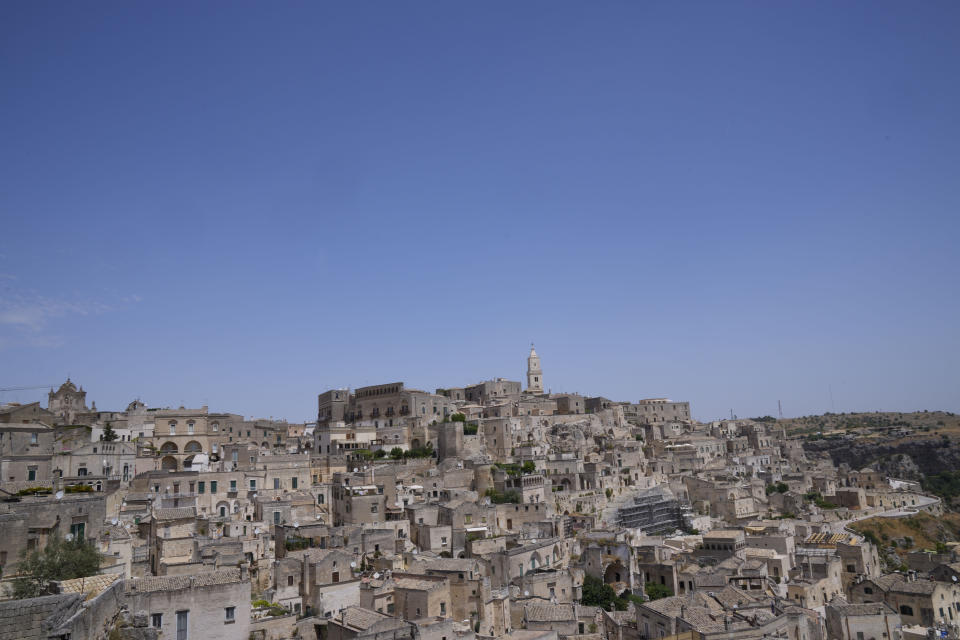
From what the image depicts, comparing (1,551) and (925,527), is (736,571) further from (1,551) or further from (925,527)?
(925,527)

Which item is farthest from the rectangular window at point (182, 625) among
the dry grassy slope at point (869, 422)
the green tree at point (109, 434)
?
the dry grassy slope at point (869, 422)

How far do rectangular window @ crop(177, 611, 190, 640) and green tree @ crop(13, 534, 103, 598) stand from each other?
257cm

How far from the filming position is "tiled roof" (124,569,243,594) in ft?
63.3

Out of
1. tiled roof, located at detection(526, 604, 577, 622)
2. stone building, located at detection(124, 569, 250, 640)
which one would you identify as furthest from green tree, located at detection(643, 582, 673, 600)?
stone building, located at detection(124, 569, 250, 640)

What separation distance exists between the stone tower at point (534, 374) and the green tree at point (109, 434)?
54.0m

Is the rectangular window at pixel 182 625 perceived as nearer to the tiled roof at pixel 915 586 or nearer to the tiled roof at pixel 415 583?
the tiled roof at pixel 415 583

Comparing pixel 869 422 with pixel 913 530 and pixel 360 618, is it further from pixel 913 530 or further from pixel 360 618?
pixel 360 618

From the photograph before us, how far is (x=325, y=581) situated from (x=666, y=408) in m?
67.2

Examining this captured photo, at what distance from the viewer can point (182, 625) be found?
19.0 metres

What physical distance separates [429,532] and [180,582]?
18769 mm

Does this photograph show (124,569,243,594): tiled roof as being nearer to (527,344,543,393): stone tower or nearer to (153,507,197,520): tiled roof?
(153,507,197,520): tiled roof

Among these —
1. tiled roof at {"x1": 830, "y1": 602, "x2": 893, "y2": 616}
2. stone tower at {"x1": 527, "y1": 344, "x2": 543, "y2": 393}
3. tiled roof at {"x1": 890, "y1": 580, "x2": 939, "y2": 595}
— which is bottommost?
tiled roof at {"x1": 830, "y1": 602, "x2": 893, "y2": 616}

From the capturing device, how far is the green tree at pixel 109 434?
44.0m

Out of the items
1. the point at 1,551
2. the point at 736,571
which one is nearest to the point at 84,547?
the point at 1,551
